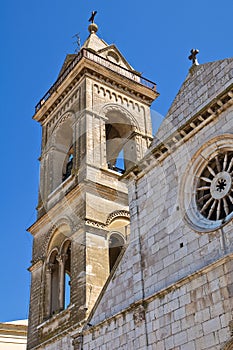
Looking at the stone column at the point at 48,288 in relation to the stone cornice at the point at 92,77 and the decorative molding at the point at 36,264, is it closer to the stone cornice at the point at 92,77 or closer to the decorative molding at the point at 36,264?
the decorative molding at the point at 36,264

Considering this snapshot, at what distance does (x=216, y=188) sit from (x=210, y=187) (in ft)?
0.53

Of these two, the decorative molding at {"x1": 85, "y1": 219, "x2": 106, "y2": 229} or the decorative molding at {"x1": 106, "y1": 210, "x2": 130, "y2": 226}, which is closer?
the decorative molding at {"x1": 85, "y1": 219, "x2": 106, "y2": 229}

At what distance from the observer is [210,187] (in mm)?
10086

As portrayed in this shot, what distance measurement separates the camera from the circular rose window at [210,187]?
31.6 ft

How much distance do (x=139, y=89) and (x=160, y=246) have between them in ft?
35.3

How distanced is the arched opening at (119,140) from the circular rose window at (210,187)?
7.86 metres

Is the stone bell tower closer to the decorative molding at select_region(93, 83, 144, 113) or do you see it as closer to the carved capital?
the decorative molding at select_region(93, 83, 144, 113)

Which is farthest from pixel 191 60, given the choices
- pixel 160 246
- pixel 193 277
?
pixel 193 277

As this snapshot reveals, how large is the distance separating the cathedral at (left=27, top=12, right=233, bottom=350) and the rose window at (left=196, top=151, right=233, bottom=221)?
2cm

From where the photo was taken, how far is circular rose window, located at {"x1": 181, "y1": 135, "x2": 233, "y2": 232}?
9.62 m

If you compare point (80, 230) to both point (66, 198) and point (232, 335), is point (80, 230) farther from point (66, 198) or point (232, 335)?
point (232, 335)

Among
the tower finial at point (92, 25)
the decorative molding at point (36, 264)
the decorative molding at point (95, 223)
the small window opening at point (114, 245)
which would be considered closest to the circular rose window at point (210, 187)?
the decorative molding at point (95, 223)

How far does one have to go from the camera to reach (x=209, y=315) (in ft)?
27.7

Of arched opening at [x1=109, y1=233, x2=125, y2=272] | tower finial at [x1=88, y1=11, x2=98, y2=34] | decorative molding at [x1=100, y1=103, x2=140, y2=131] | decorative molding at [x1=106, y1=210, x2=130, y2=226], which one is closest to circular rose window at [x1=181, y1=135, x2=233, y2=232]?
decorative molding at [x1=106, y1=210, x2=130, y2=226]
